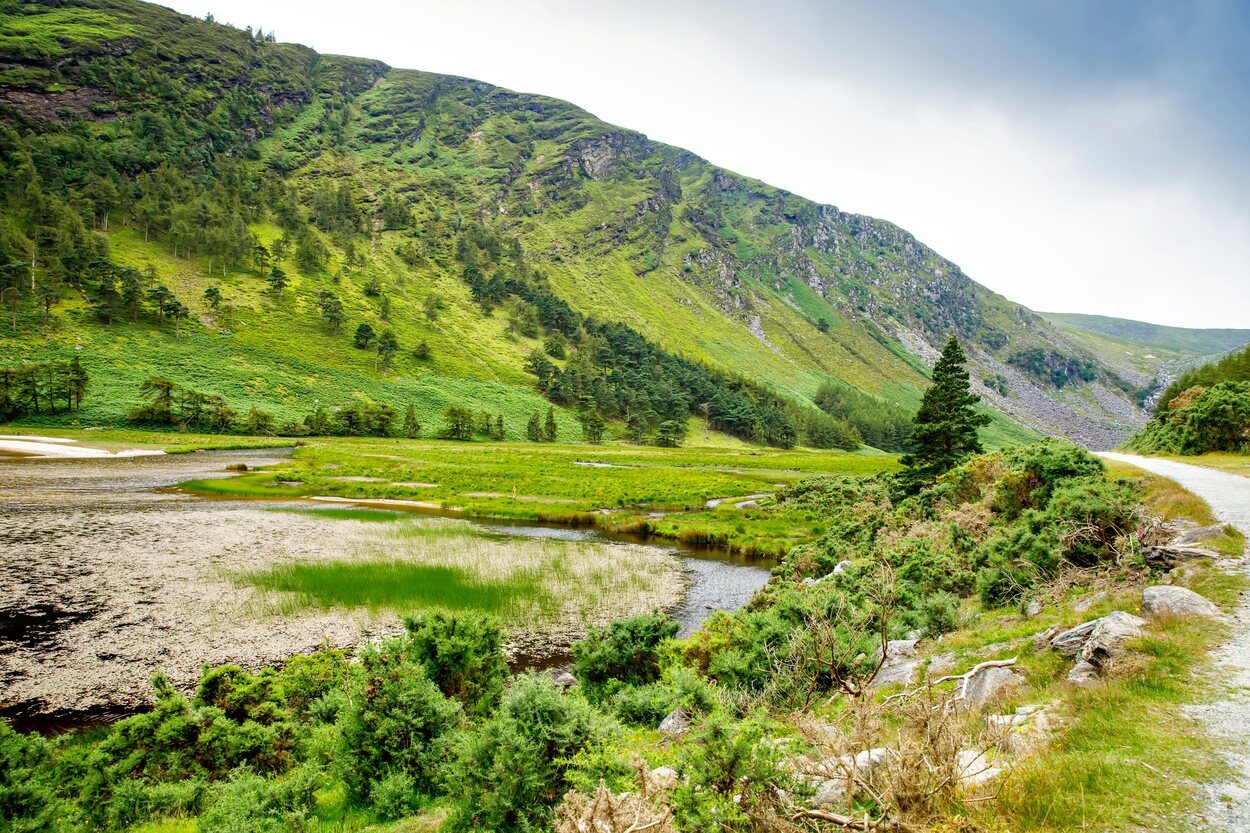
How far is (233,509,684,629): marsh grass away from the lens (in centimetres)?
2152

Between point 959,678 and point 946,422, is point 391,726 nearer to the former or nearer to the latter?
point 959,678

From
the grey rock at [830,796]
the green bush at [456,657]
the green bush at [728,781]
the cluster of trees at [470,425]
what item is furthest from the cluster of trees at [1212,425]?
the cluster of trees at [470,425]

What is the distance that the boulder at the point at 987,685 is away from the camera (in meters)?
7.72

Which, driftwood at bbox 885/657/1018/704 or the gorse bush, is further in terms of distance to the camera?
the gorse bush

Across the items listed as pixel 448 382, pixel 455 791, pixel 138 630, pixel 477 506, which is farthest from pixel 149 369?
pixel 455 791

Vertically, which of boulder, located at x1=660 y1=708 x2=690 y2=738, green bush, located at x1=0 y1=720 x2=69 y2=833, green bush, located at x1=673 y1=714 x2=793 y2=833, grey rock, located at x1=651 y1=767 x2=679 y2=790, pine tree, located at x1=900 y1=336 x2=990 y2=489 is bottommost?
green bush, located at x1=0 y1=720 x2=69 y2=833

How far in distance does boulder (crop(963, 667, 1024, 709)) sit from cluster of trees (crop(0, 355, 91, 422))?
11306cm

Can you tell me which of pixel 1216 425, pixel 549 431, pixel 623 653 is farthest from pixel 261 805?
pixel 549 431

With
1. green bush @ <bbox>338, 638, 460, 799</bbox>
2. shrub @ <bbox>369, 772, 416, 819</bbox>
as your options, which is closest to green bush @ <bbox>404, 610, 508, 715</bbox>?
green bush @ <bbox>338, 638, 460, 799</bbox>

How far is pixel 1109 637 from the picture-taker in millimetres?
7543

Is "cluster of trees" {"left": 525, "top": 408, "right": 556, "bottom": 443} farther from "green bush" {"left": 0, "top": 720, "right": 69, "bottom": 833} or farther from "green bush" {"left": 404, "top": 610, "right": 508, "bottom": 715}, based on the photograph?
"green bush" {"left": 0, "top": 720, "right": 69, "bottom": 833}

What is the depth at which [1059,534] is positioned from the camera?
13.1 meters

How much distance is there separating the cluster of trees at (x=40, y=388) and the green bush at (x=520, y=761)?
355 feet

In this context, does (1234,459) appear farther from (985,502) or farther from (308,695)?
(308,695)
